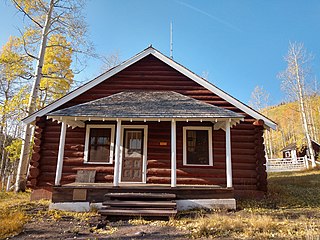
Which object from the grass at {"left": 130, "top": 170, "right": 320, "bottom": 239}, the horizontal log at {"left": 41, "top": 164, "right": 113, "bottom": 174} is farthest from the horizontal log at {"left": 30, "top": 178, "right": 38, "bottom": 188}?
the grass at {"left": 130, "top": 170, "right": 320, "bottom": 239}

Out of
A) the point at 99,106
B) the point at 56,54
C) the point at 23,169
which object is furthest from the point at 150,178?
the point at 56,54

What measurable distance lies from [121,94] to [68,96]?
7.58 ft

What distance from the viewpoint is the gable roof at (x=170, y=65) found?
31.7ft

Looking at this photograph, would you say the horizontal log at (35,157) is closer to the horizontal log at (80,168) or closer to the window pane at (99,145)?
the horizontal log at (80,168)

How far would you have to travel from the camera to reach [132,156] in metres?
9.73

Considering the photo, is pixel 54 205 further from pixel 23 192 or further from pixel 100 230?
pixel 23 192

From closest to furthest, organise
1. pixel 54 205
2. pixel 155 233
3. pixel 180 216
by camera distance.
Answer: pixel 155 233 → pixel 180 216 → pixel 54 205

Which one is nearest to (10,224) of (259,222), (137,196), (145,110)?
(137,196)

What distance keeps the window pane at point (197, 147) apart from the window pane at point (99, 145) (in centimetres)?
353

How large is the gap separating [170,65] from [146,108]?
10.2ft

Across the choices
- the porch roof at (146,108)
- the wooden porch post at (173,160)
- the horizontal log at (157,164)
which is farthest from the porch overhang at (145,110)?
the horizontal log at (157,164)

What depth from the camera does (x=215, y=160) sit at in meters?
9.69

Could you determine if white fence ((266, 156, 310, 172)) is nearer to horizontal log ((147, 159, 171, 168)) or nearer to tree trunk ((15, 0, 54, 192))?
horizontal log ((147, 159, 171, 168))

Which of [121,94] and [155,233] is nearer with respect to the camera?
[155,233]
